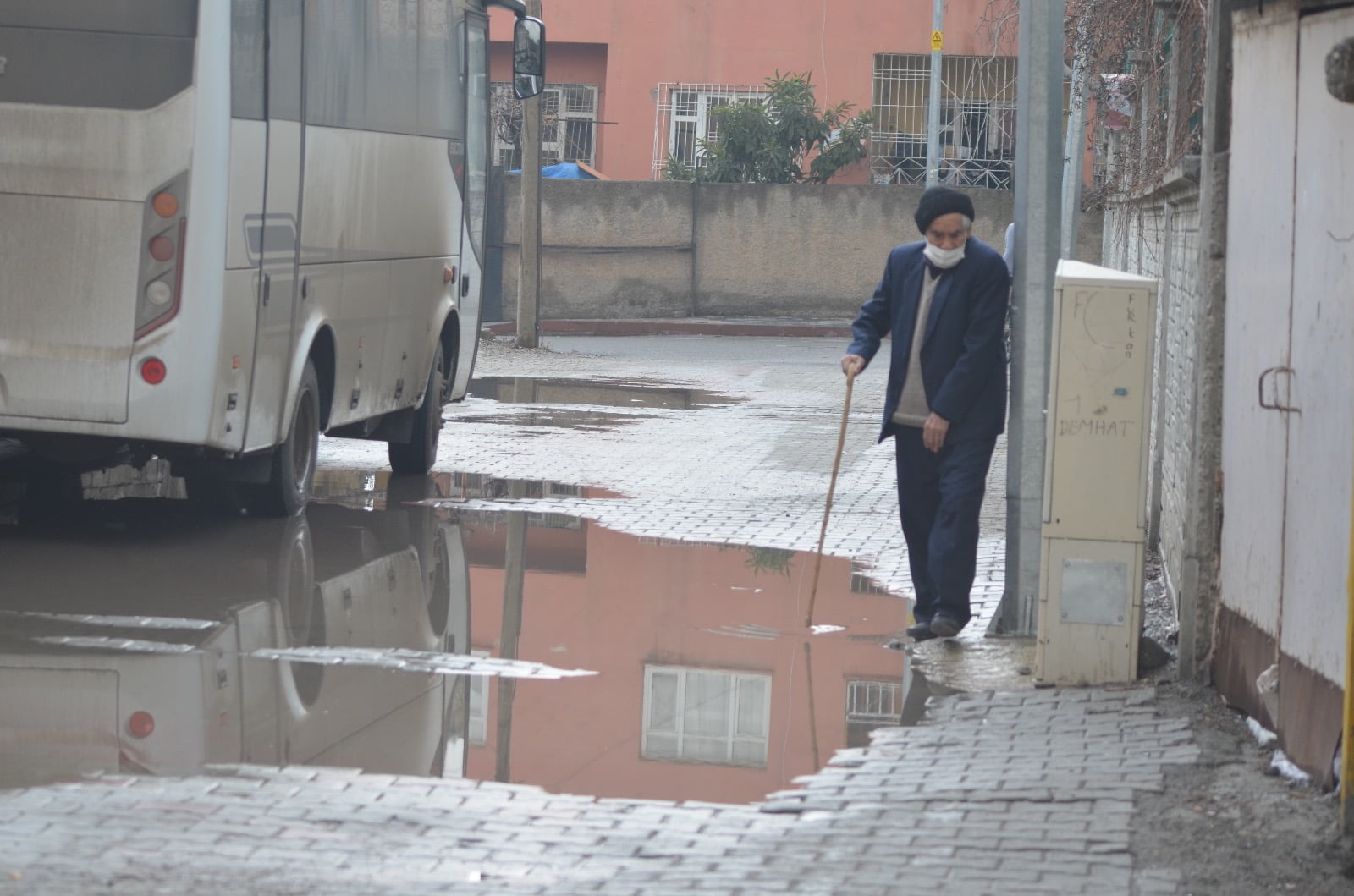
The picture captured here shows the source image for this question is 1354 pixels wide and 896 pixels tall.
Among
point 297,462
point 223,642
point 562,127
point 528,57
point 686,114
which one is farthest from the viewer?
point 562,127

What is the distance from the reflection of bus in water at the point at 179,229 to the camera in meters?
9.09

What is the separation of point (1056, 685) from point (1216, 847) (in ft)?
6.95

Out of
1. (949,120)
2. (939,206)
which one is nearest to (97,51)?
(939,206)

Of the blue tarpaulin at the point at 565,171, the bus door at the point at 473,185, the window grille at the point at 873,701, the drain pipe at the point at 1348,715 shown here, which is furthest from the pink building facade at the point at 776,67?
the drain pipe at the point at 1348,715

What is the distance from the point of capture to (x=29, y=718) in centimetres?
630

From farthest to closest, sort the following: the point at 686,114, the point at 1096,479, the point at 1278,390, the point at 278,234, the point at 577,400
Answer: the point at 686,114, the point at 577,400, the point at 278,234, the point at 1096,479, the point at 1278,390

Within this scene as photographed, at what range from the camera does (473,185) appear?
14406 millimetres

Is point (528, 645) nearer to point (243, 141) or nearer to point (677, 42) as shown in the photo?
point (243, 141)

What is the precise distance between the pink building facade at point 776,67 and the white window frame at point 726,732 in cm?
2931

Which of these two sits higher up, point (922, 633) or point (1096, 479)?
point (1096, 479)

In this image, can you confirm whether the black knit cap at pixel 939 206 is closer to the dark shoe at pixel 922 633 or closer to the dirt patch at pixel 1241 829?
the dark shoe at pixel 922 633

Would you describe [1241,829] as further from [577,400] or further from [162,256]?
[577,400]

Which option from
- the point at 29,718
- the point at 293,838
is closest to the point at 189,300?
the point at 29,718

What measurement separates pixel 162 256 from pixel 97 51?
3.12 ft
